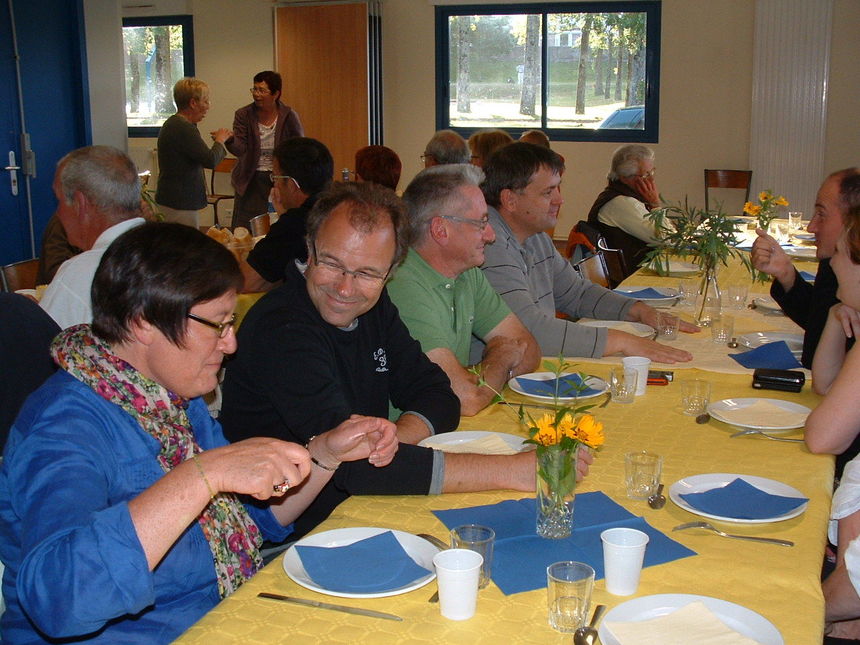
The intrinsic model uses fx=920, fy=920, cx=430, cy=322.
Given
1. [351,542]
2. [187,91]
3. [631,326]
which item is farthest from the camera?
[187,91]

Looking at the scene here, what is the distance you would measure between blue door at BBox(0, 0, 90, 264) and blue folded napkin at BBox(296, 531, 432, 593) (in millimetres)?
5981

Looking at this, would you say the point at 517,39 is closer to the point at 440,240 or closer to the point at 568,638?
the point at 440,240

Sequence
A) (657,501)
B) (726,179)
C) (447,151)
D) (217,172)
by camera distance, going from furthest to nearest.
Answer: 1. (217,172)
2. (726,179)
3. (447,151)
4. (657,501)

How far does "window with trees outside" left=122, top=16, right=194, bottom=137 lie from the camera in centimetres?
1091

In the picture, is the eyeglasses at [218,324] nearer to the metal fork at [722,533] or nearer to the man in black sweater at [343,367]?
the man in black sweater at [343,367]

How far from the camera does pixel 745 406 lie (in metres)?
2.53

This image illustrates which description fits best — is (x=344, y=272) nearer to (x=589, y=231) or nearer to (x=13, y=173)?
(x=589, y=231)

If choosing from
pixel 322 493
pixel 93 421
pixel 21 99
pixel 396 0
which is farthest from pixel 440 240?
pixel 396 0

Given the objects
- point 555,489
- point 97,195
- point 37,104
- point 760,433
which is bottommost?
point 760,433

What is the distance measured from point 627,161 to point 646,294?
7.09 ft

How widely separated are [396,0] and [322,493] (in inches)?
347

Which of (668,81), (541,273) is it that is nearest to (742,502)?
(541,273)

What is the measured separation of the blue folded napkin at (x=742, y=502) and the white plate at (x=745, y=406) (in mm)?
432

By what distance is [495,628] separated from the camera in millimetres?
1399
